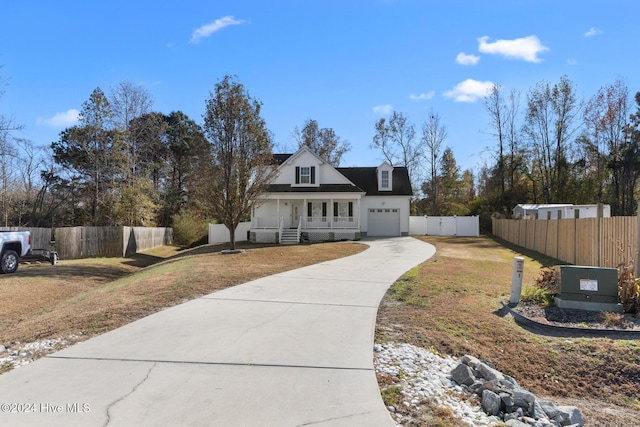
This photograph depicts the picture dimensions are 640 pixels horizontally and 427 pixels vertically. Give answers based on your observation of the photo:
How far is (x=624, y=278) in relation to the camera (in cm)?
805

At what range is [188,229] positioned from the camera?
1390 inches

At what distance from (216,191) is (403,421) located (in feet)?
60.9

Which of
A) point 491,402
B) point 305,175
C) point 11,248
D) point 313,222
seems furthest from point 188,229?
point 491,402

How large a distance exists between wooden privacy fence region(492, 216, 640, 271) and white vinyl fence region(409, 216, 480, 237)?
9.41 m

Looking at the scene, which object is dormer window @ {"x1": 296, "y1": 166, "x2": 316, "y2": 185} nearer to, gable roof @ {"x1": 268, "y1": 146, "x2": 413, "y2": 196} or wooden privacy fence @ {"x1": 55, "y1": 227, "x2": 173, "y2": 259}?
gable roof @ {"x1": 268, "y1": 146, "x2": 413, "y2": 196}

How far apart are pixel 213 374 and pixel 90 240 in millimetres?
24096

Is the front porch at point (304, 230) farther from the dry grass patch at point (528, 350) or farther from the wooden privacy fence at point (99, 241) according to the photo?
the dry grass patch at point (528, 350)

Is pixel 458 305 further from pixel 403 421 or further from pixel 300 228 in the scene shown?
pixel 300 228

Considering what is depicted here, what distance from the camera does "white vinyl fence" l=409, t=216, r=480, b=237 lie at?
117 feet

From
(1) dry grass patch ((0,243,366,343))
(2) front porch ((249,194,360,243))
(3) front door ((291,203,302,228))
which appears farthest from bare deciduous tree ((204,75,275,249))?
(3) front door ((291,203,302,228))

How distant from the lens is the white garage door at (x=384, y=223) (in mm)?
34594

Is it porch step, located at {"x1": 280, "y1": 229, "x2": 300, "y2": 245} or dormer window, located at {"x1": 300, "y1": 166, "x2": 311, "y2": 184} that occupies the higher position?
dormer window, located at {"x1": 300, "y1": 166, "x2": 311, "y2": 184}

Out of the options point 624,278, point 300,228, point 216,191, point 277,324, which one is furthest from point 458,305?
point 300,228

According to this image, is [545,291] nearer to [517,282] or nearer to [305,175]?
[517,282]
